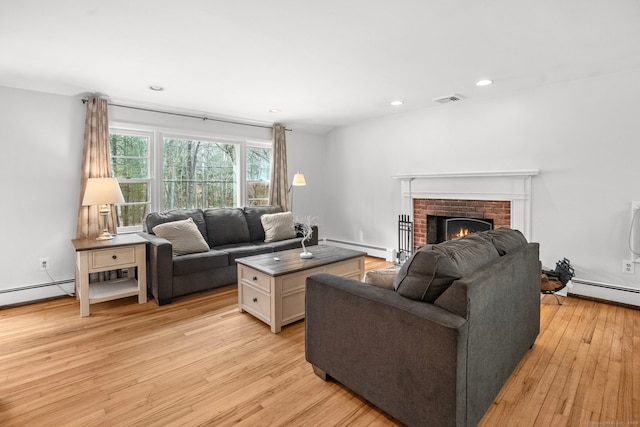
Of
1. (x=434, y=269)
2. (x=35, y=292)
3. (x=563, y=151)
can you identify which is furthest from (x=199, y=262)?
(x=563, y=151)

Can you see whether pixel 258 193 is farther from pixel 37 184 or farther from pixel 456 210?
pixel 456 210

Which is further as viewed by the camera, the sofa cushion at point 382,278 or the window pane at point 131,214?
the window pane at point 131,214

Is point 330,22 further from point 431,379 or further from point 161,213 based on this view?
point 161,213

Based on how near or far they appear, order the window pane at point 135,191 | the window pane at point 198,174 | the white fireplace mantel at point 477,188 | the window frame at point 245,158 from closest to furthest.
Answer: the white fireplace mantel at point 477,188 < the window pane at point 135,191 < the window pane at point 198,174 < the window frame at point 245,158

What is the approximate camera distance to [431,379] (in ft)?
4.76

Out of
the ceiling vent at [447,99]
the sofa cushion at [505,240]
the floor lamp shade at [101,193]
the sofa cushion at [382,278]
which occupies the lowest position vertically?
the sofa cushion at [382,278]

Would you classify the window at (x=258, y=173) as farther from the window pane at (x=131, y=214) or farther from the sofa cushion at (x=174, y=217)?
the window pane at (x=131, y=214)

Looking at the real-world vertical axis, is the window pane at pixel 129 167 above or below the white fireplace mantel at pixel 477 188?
above

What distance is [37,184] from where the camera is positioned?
352cm

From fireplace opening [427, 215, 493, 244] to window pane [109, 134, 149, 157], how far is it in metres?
4.07

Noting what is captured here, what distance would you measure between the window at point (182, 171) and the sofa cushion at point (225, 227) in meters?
0.47

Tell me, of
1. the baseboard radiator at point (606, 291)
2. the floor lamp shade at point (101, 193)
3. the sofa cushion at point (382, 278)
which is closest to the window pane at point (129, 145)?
the floor lamp shade at point (101, 193)

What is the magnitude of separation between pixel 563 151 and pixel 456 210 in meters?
1.37

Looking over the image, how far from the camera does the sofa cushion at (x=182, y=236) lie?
372 cm
